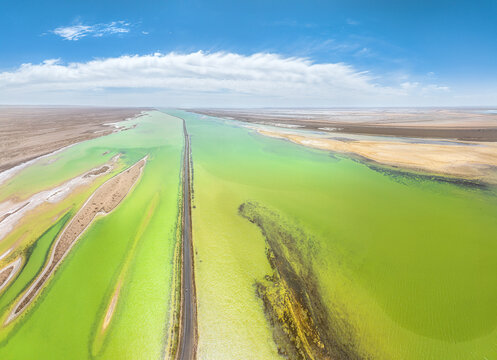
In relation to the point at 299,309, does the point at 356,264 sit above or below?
above

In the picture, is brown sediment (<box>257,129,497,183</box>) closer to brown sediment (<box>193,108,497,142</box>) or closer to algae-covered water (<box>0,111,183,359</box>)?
brown sediment (<box>193,108,497,142</box>)

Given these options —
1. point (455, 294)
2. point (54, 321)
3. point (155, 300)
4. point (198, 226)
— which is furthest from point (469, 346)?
point (54, 321)

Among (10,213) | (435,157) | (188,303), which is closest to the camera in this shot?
(188,303)

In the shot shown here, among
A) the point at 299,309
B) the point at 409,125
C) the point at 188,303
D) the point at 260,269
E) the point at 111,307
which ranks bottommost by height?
the point at 111,307

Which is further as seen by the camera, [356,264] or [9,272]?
[356,264]

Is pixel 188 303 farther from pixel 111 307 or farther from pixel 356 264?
pixel 356 264

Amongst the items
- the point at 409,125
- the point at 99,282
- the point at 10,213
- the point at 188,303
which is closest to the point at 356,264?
the point at 188,303
